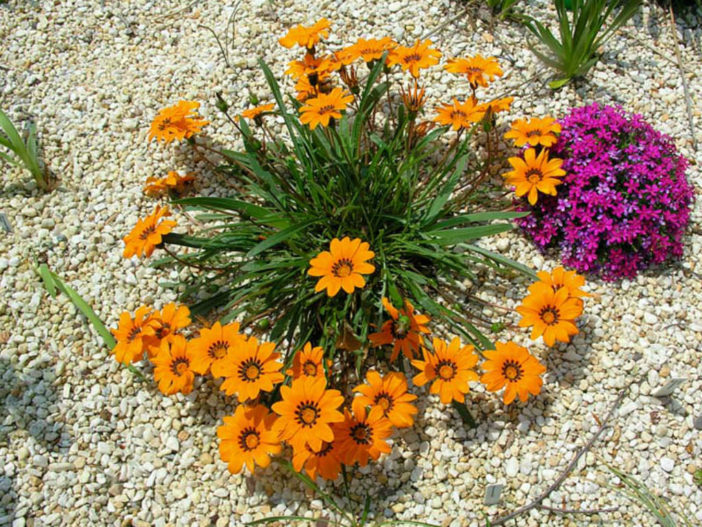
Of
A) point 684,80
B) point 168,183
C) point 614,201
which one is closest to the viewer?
point 614,201

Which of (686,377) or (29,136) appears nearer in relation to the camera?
(686,377)

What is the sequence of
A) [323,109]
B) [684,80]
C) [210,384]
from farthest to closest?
1. [684,80]
2. [210,384]
3. [323,109]

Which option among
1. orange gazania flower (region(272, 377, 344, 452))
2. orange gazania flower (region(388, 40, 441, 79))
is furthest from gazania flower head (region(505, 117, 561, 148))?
orange gazania flower (region(272, 377, 344, 452))

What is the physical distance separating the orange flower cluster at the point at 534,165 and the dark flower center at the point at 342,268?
911 millimetres

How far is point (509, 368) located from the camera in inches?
91.7

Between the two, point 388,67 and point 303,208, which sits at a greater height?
point 388,67

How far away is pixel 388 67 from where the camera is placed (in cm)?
290

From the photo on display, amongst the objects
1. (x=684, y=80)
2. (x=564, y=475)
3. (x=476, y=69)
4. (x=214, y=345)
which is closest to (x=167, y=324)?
(x=214, y=345)

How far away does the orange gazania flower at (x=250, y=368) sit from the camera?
2.15 metres

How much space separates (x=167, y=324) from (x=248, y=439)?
0.59m

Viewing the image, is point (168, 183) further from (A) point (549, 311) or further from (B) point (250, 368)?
(A) point (549, 311)

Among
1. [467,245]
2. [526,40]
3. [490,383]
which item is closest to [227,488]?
[490,383]

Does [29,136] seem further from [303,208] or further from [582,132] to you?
[582,132]

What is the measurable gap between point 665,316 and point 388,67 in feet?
5.67
